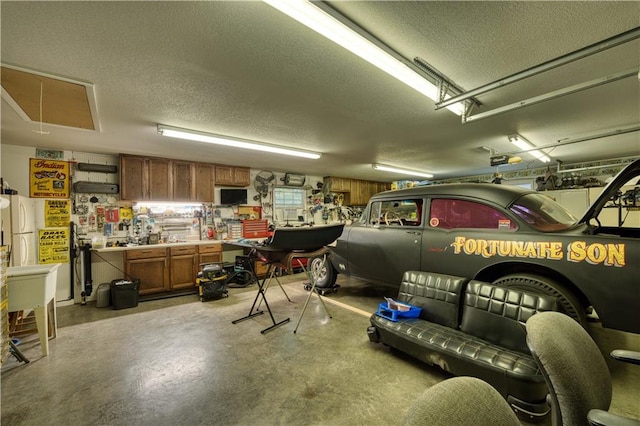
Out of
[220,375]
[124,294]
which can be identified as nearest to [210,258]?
[124,294]

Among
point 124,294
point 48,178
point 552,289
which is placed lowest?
point 124,294

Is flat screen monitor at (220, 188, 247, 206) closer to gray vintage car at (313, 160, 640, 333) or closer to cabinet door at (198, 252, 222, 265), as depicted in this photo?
cabinet door at (198, 252, 222, 265)

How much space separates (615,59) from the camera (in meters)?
1.98

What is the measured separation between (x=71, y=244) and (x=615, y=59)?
729cm

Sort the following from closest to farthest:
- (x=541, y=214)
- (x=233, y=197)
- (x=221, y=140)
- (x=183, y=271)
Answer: (x=541, y=214) → (x=221, y=140) → (x=183, y=271) → (x=233, y=197)

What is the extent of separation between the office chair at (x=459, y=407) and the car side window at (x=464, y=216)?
252cm

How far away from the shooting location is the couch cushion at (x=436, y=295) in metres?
2.43

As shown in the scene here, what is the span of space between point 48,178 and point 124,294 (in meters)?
2.40

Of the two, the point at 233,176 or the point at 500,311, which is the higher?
the point at 233,176

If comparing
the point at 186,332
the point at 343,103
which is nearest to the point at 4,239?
the point at 186,332

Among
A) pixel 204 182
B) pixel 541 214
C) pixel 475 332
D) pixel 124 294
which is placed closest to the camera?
pixel 475 332

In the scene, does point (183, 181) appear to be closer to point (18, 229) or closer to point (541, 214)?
point (18, 229)

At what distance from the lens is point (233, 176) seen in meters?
5.97

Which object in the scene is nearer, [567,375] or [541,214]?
[567,375]
